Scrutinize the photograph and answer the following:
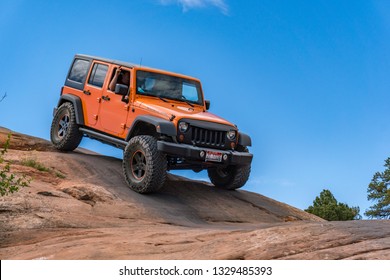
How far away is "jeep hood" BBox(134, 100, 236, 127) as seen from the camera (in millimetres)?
12344

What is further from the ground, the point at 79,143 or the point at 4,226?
Answer: the point at 79,143

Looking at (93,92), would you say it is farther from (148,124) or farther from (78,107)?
(148,124)

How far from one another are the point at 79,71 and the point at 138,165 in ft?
14.2

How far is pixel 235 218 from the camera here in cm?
1269

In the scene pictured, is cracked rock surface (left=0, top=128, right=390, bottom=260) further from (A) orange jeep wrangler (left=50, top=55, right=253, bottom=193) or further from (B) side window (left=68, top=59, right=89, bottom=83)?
(B) side window (left=68, top=59, right=89, bottom=83)

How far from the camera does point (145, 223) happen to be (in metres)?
10.6

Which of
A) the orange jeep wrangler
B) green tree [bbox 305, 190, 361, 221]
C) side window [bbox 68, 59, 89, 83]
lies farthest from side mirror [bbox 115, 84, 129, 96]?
green tree [bbox 305, 190, 361, 221]

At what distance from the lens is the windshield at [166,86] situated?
44.1 feet

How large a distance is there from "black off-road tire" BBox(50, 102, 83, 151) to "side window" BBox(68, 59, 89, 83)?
2.37ft

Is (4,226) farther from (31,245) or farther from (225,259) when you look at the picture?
(225,259)

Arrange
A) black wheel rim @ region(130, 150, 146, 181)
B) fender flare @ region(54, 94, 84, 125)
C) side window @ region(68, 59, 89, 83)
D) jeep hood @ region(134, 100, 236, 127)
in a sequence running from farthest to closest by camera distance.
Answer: side window @ region(68, 59, 89, 83)
fender flare @ region(54, 94, 84, 125)
black wheel rim @ region(130, 150, 146, 181)
jeep hood @ region(134, 100, 236, 127)
